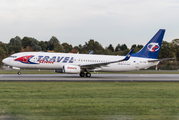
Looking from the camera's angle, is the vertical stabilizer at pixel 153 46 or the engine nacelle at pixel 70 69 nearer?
the engine nacelle at pixel 70 69

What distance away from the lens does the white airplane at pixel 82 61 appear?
32.7m

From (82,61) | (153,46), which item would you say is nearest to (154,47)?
(153,46)

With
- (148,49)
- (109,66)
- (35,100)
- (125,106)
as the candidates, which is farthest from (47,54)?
(125,106)

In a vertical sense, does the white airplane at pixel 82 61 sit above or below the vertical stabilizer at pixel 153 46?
below

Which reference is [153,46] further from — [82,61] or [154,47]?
[82,61]

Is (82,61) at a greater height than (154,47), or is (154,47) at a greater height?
(154,47)

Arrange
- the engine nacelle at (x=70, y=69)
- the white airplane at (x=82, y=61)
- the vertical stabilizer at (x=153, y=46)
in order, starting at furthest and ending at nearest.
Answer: the vertical stabilizer at (x=153, y=46) → the white airplane at (x=82, y=61) → the engine nacelle at (x=70, y=69)

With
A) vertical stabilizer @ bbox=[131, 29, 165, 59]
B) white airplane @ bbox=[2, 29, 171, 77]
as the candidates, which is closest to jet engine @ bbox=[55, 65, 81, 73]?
white airplane @ bbox=[2, 29, 171, 77]

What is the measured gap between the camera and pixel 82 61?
34344 millimetres

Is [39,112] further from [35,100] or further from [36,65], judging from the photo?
[36,65]

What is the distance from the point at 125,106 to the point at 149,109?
117cm

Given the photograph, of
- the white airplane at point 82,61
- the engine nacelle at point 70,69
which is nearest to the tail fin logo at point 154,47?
the white airplane at point 82,61

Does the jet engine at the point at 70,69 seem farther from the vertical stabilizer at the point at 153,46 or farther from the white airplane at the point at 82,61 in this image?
the vertical stabilizer at the point at 153,46

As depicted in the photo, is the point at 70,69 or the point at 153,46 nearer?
the point at 70,69
